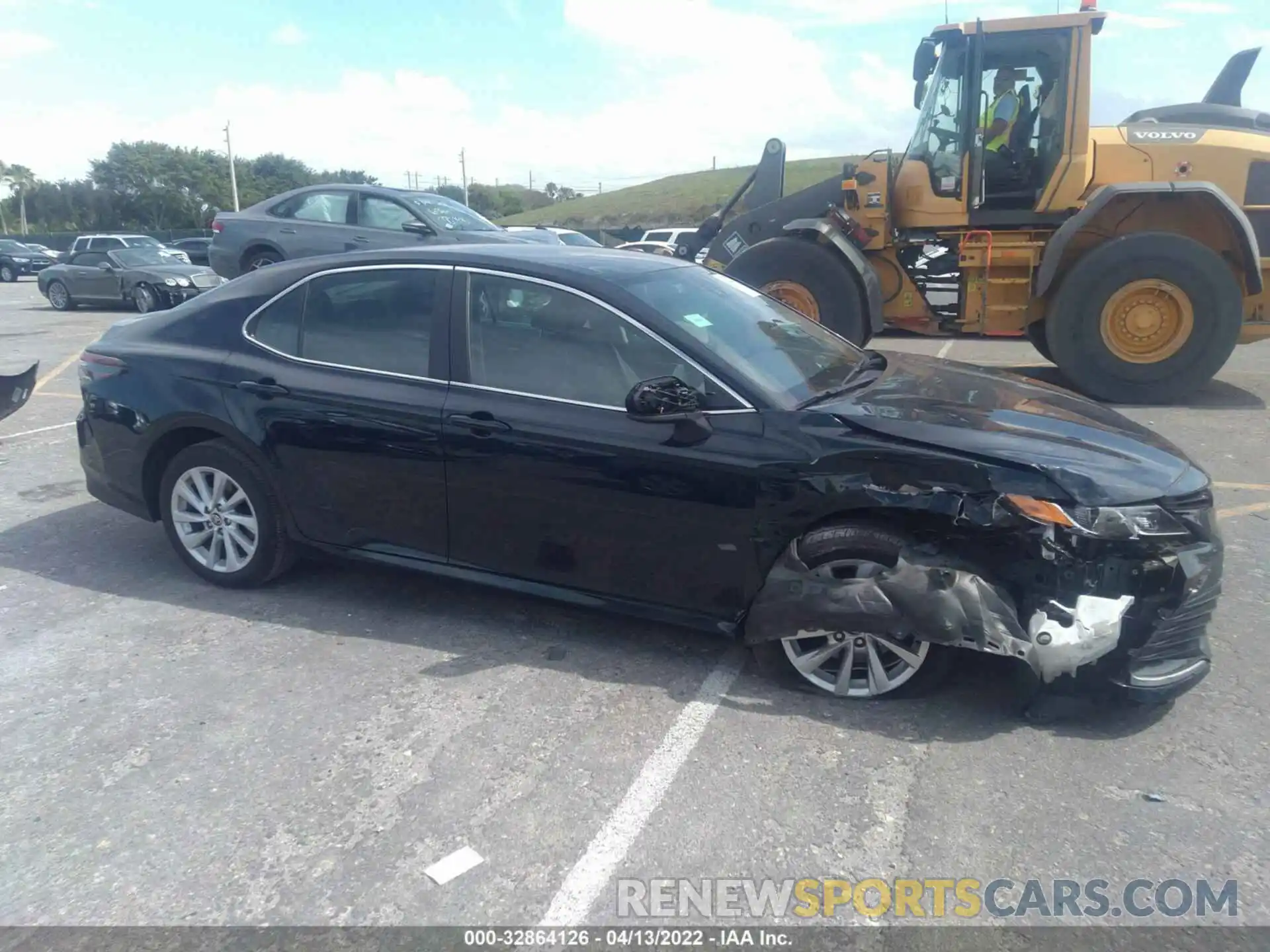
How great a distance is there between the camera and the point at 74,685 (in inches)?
152

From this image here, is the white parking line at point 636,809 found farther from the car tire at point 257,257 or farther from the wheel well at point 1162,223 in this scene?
the car tire at point 257,257

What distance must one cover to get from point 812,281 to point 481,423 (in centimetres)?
628

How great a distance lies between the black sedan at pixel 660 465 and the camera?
3363 millimetres

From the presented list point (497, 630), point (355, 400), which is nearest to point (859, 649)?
point (497, 630)

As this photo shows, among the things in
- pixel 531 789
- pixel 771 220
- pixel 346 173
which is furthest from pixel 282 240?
pixel 346 173

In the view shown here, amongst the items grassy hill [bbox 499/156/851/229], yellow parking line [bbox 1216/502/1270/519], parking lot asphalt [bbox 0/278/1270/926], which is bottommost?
parking lot asphalt [bbox 0/278/1270/926]

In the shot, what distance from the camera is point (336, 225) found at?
12383 millimetres

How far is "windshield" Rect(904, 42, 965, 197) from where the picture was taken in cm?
935

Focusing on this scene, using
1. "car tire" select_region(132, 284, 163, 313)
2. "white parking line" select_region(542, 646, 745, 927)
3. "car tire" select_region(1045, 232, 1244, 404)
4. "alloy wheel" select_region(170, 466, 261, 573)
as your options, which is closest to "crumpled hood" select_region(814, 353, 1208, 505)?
"white parking line" select_region(542, 646, 745, 927)

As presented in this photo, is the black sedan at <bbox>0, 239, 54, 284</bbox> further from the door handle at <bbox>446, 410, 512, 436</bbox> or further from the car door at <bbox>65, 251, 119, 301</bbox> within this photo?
the door handle at <bbox>446, 410, 512, 436</bbox>

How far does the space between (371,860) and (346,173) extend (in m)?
72.0

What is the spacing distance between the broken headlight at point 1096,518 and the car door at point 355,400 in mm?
2283

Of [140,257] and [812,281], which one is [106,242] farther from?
Answer: [812,281]

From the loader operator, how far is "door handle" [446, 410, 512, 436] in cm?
718
